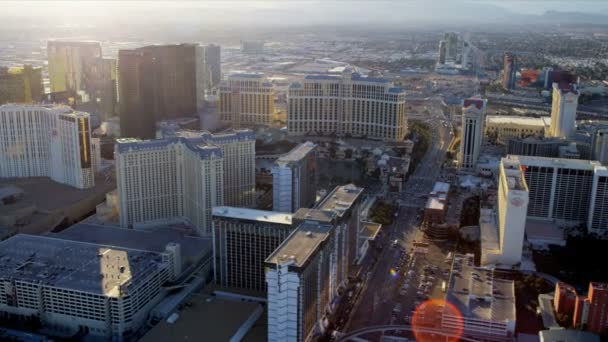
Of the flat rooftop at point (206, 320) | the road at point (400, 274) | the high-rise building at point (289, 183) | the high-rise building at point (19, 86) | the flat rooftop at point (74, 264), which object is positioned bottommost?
the road at point (400, 274)

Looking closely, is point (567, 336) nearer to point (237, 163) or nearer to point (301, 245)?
point (301, 245)

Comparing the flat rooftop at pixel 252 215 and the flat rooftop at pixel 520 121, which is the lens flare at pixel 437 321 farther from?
the flat rooftop at pixel 520 121

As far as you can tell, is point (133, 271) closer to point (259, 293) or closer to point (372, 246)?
point (259, 293)

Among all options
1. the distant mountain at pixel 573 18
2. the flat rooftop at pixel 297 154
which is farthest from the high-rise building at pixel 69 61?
the distant mountain at pixel 573 18

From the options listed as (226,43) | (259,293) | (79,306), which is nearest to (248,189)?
(259,293)

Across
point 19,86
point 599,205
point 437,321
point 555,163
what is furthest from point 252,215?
point 19,86

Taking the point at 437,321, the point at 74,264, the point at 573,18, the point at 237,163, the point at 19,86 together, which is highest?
the point at 573,18

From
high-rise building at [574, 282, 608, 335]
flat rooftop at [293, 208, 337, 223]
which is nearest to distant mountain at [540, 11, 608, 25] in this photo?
high-rise building at [574, 282, 608, 335]
